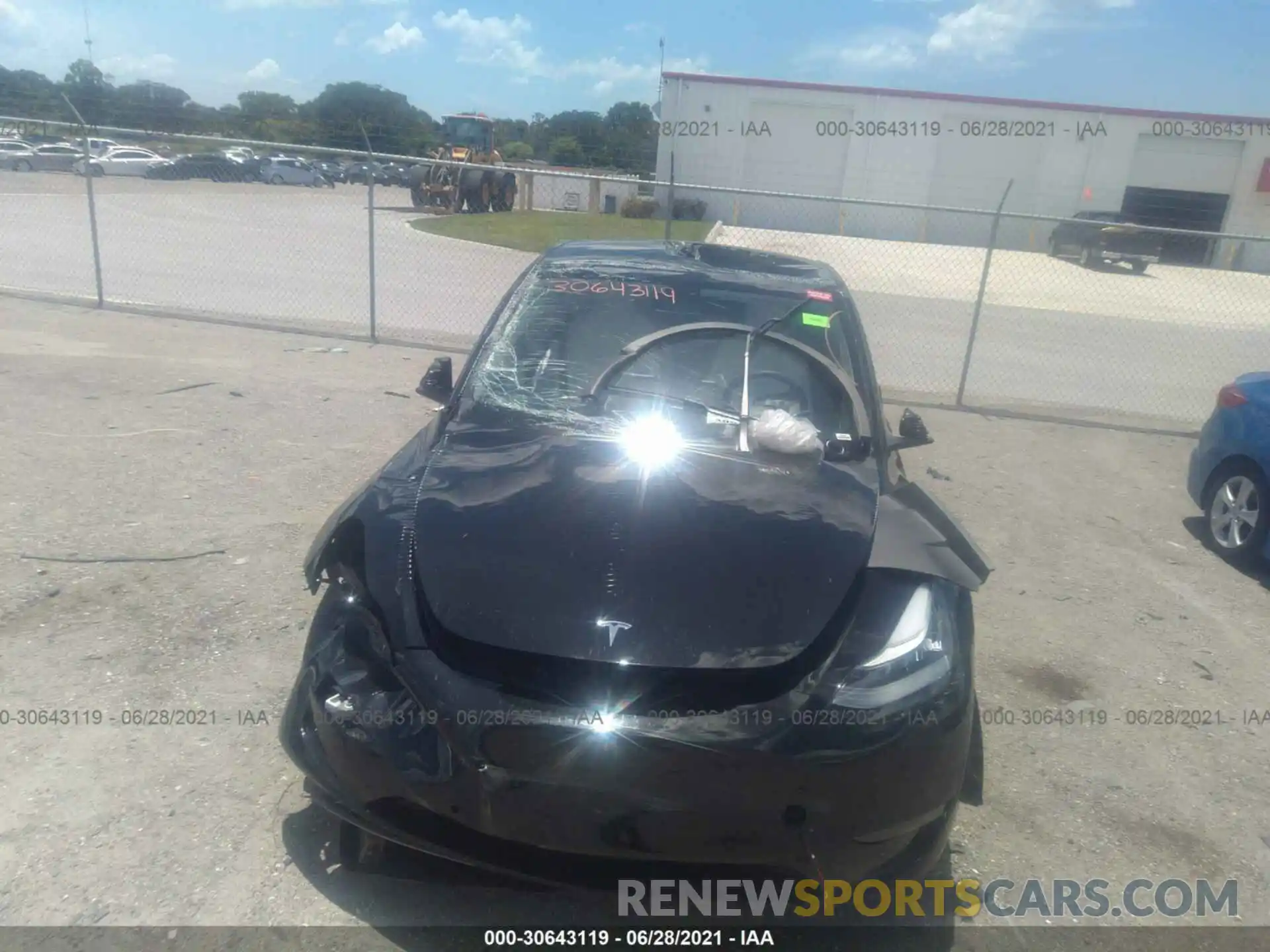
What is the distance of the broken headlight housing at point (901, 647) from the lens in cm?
246

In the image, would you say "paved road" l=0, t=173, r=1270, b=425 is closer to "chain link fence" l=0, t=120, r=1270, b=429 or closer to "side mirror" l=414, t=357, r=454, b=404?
"chain link fence" l=0, t=120, r=1270, b=429

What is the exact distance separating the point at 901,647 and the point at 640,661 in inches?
26.9

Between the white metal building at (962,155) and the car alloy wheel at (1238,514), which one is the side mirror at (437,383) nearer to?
the car alloy wheel at (1238,514)

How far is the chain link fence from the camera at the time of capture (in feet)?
35.0

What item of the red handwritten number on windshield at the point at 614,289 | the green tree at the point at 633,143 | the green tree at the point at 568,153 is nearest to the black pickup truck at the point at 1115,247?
the green tree at the point at 633,143

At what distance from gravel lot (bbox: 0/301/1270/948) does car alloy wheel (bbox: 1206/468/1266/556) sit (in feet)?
0.55

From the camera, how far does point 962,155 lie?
33.1 metres

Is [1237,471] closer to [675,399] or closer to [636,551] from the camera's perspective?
[675,399]

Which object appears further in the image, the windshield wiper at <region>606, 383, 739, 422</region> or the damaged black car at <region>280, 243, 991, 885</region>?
the windshield wiper at <region>606, 383, 739, 422</region>

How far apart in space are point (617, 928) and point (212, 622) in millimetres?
2278

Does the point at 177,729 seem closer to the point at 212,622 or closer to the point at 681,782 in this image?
the point at 212,622

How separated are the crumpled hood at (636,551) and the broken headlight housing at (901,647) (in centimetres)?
9

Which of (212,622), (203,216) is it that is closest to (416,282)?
(203,216)
